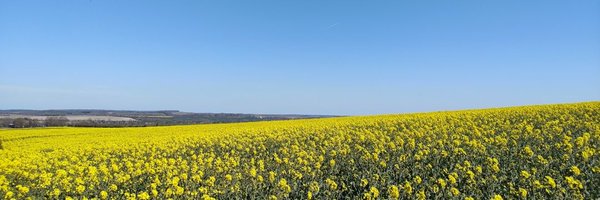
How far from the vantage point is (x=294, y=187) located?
876 centimetres

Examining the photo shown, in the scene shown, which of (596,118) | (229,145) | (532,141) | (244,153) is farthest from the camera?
(596,118)

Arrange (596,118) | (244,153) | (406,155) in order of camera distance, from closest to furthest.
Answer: (406,155) < (244,153) < (596,118)

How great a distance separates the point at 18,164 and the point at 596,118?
2197cm

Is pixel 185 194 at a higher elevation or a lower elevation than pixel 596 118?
lower

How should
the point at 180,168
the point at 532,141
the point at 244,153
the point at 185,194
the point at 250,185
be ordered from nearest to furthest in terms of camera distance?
the point at 185,194 → the point at 250,185 → the point at 180,168 → the point at 532,141 → the point at 244,153

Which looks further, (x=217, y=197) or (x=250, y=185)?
(x=250, y=185)

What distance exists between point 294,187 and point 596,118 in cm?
1661

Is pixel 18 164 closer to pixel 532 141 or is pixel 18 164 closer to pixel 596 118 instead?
pixel 532 141

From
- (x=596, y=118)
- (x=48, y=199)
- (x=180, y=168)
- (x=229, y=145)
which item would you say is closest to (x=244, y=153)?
(x=229, y=145)

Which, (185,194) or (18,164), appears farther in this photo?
(18,164)

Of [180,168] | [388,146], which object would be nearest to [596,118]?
[388,146]

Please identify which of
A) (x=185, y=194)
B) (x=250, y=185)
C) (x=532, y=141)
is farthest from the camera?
(x=532, y=141)

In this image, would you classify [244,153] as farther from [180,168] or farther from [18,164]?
[18,164]

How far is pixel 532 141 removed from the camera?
1323cm
